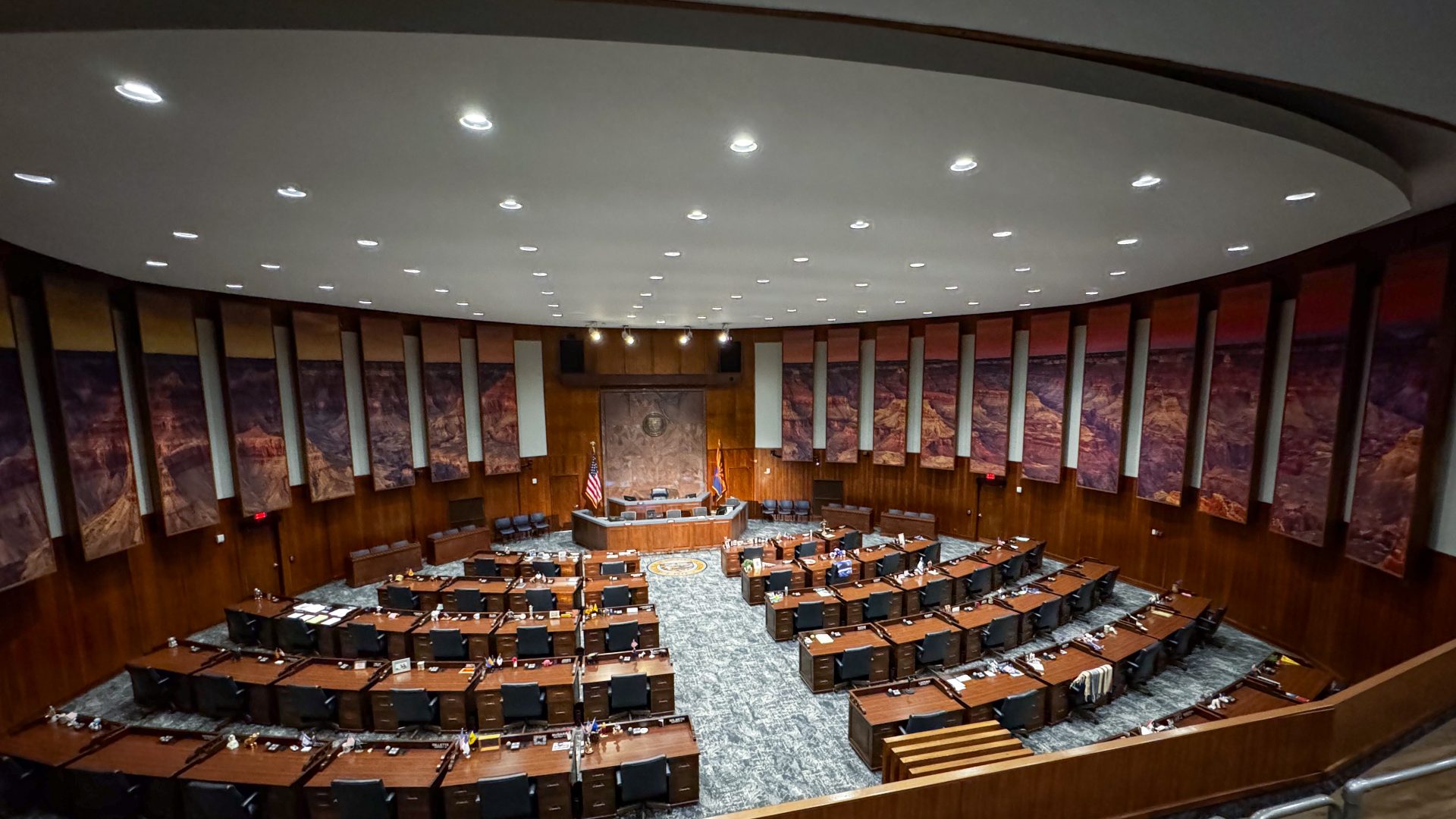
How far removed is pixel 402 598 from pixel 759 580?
697 centimetres

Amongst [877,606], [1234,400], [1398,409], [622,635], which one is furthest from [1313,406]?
[622,635]

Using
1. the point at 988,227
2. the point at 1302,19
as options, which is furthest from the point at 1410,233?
the point at 1302,19

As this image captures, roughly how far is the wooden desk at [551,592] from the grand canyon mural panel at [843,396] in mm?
9416

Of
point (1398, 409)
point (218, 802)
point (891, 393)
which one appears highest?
point (1398, 409)

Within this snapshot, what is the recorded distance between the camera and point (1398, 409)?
23.5 ft

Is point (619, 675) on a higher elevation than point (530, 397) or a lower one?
lower

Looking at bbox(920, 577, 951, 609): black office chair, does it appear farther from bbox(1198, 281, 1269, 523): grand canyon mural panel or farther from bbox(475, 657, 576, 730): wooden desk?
bbox(475, 657, 576, 730): wooden desk

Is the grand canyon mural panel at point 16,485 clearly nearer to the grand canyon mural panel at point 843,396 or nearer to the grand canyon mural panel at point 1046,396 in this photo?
the grand canyon mural panel at point 843,396

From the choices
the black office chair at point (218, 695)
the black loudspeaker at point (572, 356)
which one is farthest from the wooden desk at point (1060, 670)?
the black loudspeaker at point (572, 356)

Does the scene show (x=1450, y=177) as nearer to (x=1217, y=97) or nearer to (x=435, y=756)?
(x=1217, y=97)

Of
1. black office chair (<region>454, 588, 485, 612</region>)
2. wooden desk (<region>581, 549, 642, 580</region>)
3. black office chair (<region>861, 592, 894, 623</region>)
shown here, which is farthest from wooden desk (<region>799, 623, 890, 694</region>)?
black office chair (<region>454, 588, 485, 612</region>)

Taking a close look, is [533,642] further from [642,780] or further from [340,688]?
[642,780]

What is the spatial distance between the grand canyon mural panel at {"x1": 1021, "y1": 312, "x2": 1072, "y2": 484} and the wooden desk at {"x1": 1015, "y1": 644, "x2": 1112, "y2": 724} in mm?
6540

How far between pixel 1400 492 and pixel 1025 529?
7796 millimetres
